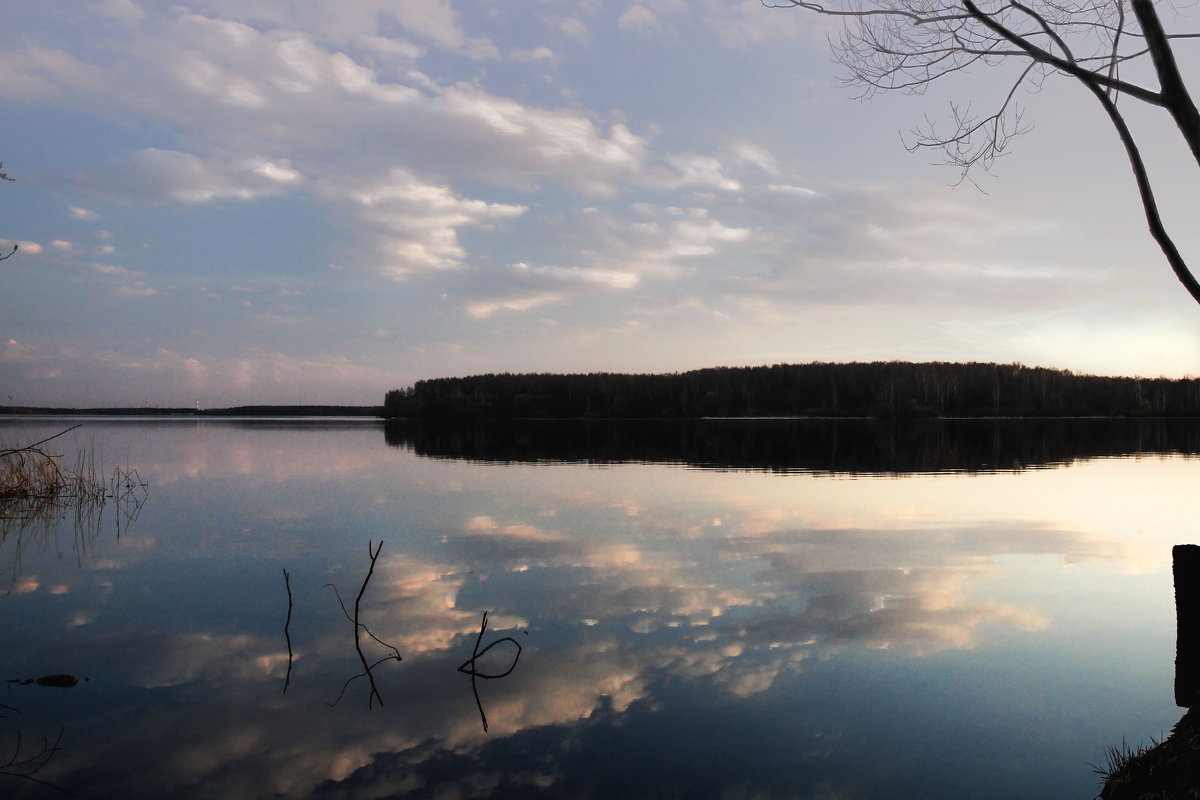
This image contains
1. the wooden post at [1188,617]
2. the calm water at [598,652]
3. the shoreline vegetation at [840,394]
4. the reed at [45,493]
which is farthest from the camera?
the shoreline vegetation at [840,394]

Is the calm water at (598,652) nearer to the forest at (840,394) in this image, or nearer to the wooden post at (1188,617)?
the wooden post at (1188,617)

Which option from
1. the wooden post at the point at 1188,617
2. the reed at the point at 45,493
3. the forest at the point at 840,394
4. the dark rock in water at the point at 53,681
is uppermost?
the forest at the point at 840,394

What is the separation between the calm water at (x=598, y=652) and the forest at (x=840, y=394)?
362ft

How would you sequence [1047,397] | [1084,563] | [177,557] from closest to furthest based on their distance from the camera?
[1084,563] < [177,557] < [1047,397]

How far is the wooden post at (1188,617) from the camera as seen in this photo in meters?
5.45

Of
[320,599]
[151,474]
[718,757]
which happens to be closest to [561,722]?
[718,757]

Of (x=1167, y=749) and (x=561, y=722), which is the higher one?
(x=1167, y=749)

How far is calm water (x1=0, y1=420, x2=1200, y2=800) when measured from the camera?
17.1 ft

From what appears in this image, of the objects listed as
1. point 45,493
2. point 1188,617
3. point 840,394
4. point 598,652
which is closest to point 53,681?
point 598,652

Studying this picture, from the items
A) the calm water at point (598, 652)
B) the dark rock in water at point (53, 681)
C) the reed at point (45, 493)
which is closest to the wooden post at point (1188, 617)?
the calm water at point (598, 652)

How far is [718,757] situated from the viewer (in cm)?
528

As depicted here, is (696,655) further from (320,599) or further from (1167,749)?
(320,599)

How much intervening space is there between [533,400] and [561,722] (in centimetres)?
12894

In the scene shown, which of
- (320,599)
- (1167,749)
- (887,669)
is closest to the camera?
(1167,749)
